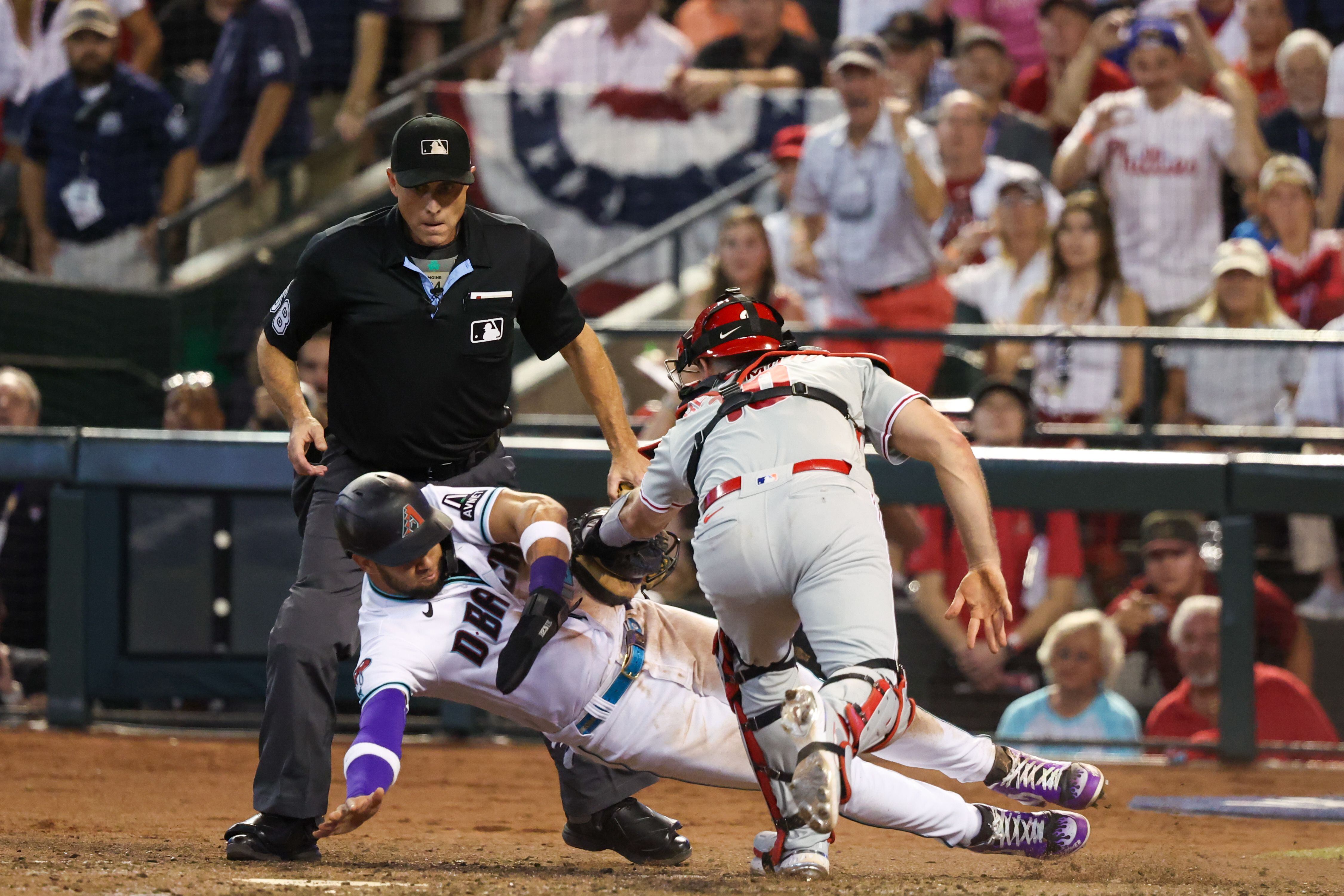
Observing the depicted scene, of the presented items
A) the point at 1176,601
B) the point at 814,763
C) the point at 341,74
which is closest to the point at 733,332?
the point at 814,763

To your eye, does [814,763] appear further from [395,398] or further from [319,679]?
[395,398]

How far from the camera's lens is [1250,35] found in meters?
9.41

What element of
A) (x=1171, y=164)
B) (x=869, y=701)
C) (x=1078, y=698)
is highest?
(x=1171, y=164)

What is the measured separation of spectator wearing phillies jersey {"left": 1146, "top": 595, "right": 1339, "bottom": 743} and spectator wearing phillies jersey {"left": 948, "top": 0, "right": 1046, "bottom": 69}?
425 cm

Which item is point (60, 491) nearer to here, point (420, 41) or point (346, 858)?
point (346, 858)

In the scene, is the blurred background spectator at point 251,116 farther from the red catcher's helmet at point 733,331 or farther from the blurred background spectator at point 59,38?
the red catcher's helmet at point 733,331

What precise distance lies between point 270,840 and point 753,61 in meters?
6.84

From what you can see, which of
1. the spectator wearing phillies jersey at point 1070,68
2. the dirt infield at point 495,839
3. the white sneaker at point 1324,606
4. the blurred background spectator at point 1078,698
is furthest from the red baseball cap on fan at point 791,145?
the dirt infield at point 495,839

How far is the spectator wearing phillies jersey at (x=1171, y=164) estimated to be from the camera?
866 cm

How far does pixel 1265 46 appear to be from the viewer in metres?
9.39

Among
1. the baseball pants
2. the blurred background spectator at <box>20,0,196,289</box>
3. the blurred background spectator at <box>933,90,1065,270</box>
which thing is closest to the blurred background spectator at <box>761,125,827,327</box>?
the blurred background spectator at <box>933,90,1065,270</box>

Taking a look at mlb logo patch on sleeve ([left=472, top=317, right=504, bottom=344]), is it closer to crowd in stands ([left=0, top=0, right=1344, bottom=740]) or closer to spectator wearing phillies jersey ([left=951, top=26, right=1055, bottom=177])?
crowd in stands ([left=0, top=0, right=1344, bottom=740])

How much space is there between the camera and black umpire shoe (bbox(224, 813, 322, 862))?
14.8 ft

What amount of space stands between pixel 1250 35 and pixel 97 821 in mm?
7173
